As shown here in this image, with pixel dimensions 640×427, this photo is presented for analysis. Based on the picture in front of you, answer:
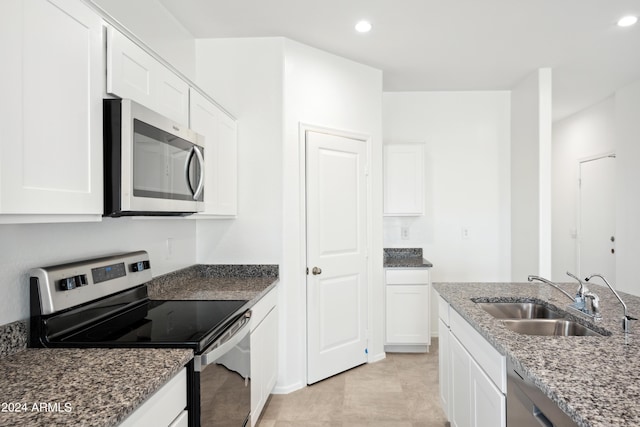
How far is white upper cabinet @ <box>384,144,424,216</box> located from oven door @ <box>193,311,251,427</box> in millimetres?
2368

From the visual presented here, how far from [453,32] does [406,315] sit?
2.49 meters

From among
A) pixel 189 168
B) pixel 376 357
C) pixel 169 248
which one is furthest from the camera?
pixel 376 357

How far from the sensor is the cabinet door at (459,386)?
189cm

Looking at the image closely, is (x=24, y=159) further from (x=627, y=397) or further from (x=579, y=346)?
(x=579, y=346)

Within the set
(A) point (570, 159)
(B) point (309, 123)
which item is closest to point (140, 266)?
(B) point (309, 123)

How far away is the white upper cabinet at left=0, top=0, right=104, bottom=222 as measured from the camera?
3.37 ft

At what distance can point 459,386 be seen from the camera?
203 cm

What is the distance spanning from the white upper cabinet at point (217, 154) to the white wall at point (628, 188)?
4107 millimetres

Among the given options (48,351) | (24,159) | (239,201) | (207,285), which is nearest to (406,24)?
(239,201)

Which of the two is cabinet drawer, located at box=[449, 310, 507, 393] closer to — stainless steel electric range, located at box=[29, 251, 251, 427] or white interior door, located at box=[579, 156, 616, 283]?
stainless steel electric range, located at box=[29, 251, 251, 427]

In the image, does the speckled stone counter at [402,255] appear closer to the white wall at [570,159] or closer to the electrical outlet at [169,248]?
the electrical outlet at [169,248]

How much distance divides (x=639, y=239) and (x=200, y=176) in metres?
4.38

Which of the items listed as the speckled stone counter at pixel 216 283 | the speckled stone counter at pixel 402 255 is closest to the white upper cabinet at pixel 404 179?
the speckled stone counter at pixel 402 255

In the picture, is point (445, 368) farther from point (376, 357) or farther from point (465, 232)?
point (465, 232)
